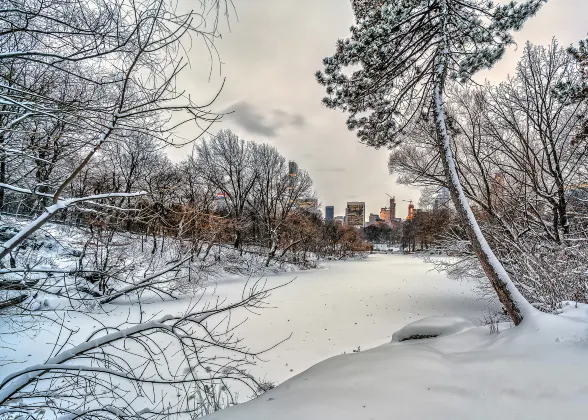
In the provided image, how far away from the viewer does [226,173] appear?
25156mm

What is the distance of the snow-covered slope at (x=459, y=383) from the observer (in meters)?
2.05

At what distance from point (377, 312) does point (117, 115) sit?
31.1 feet

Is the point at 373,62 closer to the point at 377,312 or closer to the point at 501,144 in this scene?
the point at 501,144

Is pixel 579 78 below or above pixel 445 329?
above

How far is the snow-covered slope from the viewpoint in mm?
2053

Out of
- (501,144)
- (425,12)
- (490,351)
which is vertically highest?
(425,12)

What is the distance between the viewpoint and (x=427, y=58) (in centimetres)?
559

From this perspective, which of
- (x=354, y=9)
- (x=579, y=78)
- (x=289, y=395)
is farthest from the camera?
(x=579, y=78)

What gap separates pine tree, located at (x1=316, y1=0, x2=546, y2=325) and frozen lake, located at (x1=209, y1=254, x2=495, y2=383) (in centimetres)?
373

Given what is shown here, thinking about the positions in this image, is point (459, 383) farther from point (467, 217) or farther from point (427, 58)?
point (427, 58)

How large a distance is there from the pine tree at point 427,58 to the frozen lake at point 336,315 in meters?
3.73

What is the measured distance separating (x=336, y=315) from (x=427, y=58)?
25.4 ft

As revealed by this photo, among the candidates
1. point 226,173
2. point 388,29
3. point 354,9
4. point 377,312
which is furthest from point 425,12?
point 226,173

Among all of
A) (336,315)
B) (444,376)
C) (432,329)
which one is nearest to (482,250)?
(432,329)
